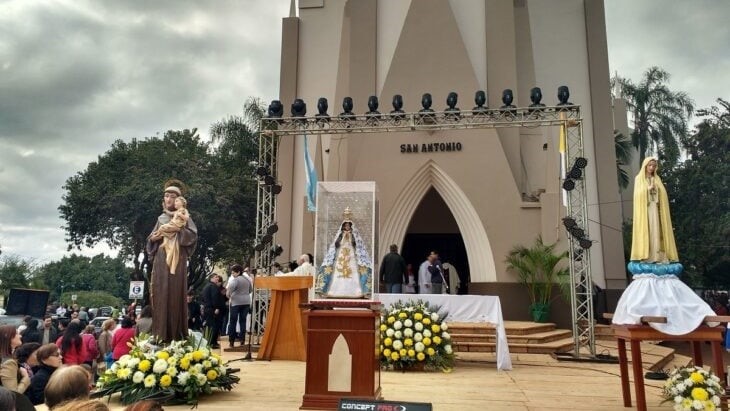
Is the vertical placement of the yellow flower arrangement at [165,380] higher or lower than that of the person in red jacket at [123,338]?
lower

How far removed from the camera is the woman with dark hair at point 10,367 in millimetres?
4137

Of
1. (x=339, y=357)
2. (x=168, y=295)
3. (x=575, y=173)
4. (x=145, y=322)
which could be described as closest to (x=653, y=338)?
(x=339, y=357)

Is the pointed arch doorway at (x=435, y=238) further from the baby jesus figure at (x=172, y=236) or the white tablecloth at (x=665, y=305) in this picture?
the white tablecloth at (x=665, y=305)

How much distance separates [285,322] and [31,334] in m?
3.98

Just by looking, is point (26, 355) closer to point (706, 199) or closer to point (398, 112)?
point (398, 112)

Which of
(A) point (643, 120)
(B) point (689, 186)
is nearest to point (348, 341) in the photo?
(B) point (689, 186)

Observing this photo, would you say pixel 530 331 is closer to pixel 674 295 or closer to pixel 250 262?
pixel 674 295

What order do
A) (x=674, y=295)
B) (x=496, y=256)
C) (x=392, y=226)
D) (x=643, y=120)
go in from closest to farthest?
(x=674, y=295) → (x=496, y=256) → (x=392, y=226) → (x=643, y=120)

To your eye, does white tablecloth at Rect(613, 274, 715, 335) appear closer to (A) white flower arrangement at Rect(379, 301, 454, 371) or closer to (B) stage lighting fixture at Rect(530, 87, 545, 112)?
(A) white flower arrangement at Rect(379, 301, 454, 371)

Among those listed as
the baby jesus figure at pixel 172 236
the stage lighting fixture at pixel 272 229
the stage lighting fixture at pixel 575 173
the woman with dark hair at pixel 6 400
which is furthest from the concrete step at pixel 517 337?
the woman with dark hair at pixel 6 400

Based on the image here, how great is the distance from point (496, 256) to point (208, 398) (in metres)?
11.8

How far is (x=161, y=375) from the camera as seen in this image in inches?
211

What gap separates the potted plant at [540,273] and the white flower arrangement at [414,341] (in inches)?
273

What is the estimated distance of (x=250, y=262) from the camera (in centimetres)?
2838
